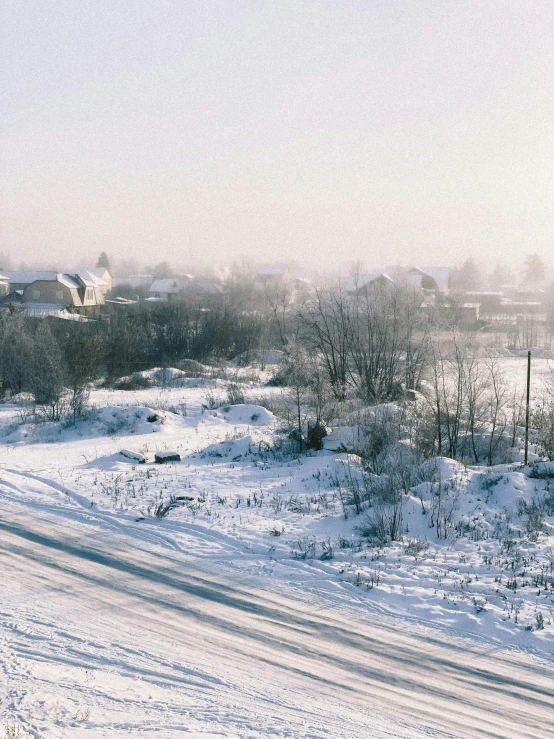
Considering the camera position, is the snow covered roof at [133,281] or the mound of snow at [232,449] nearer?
the mound of snow at [232,449]

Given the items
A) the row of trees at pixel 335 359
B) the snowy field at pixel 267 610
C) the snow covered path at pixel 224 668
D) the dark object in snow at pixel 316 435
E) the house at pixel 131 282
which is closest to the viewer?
the snow covered path at pixel 224 668

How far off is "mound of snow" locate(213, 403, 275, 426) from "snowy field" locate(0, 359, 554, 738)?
9.33 m

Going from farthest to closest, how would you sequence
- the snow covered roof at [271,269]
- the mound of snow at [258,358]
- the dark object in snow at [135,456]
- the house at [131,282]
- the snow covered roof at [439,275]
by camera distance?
1. the house at [131,282]
2. the snow covered roof at [271,269]
3. the snow covered roof at [439,275]
4. the mound of snow at [258,358]
5. the dark object in snow at [135,456]

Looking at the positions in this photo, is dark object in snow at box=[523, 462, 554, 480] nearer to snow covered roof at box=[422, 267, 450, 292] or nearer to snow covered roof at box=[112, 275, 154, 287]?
snow covered roof at box=[422, 267, 450, 292]

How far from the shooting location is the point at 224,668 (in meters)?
5.91

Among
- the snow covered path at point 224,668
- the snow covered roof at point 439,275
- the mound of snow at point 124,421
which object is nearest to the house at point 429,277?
the snow covered roof at point 439,275

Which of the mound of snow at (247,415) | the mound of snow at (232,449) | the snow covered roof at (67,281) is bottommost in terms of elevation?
the mound of snow at (247,415)

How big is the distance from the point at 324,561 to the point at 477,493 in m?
4.11

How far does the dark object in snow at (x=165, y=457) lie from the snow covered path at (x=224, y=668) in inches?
284

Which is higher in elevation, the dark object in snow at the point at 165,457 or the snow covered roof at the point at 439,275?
the snow covered roof at the point at 439,275

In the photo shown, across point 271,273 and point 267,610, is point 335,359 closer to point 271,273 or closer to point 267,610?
point 267,610

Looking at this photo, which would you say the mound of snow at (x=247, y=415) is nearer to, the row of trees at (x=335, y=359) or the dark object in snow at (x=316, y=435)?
the row of trees at (x=335, y=359)

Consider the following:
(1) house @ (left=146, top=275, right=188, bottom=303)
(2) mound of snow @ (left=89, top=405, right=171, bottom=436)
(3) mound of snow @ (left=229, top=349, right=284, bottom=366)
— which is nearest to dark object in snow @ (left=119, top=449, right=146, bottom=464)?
(2) mound of snow @ (left=89, top=405, right=171, bottom=436)

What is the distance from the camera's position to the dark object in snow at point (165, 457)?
15.6m
